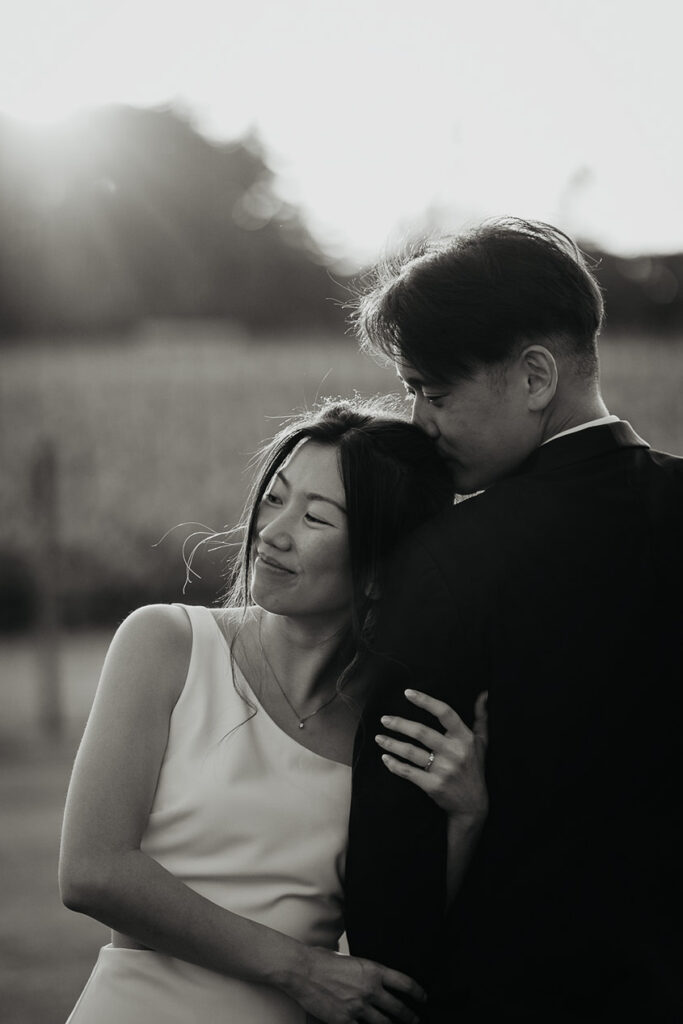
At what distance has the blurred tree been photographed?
956 inches

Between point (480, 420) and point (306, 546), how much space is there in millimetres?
455

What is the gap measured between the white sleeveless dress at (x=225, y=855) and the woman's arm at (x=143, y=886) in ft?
0.22

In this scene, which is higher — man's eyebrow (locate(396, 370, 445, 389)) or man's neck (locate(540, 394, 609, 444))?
man's eyebrow (locate(396, 370, 445, 389))

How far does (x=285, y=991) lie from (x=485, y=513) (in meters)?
1.01

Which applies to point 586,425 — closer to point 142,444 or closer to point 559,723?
point 559,723

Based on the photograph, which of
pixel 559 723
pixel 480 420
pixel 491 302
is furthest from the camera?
pixel 480 420

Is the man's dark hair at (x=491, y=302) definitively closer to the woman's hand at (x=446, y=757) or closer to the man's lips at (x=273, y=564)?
the man's lips at (x=273, y=564)

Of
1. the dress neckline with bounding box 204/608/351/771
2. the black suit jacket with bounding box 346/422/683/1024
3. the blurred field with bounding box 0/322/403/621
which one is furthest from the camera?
the blurred field with bounding box 0/322/403/621

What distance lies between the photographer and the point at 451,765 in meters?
1.96

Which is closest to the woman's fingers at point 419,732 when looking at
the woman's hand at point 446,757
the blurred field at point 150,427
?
the woman's hand at point 446,757

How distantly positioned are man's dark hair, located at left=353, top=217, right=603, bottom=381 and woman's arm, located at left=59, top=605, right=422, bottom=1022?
805 millimetres

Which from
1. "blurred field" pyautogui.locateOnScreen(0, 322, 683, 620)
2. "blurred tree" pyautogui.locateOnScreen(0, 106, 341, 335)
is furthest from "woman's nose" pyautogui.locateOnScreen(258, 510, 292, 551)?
"blurred tree" pyautogui.locateOnScreen(0, 106, 341, 335)

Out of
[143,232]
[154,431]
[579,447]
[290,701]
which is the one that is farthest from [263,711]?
[143,232]

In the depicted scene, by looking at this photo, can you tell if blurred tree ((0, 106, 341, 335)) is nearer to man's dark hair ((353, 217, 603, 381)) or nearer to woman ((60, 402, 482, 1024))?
woman ((60, 402, 482, 1024))
